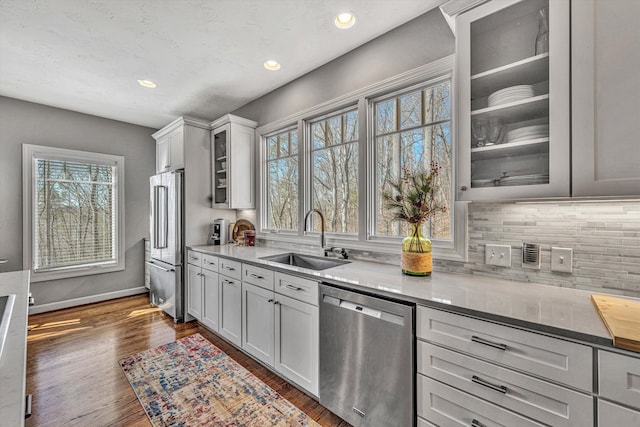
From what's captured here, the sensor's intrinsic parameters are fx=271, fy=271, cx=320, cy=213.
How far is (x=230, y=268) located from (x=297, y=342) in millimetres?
1029

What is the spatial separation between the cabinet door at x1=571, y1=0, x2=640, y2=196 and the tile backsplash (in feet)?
1.04

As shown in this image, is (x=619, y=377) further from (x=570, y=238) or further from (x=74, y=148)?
(x=74, y=148)

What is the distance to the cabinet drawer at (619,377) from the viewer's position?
0.87m

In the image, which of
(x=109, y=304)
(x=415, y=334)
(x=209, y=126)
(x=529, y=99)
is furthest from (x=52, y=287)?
(x=529, y=99)

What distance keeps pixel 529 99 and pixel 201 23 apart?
2.30m

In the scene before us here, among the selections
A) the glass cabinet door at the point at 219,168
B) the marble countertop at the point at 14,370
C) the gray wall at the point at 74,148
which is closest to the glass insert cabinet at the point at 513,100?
the marble countertop at the point at 14,370

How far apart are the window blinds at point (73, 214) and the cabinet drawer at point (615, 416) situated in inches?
209

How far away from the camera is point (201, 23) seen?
2.11 m

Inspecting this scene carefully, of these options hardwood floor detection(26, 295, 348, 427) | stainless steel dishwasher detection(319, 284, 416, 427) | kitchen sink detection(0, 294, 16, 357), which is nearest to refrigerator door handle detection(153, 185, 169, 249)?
hardwood floor detection(26, 295, 348, 427)

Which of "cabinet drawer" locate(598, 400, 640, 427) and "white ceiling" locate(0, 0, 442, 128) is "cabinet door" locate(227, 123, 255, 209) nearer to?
"white ceiling" locate(0, 0, 442, 128)

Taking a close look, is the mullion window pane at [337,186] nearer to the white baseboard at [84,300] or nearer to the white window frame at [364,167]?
the white window frame at [364,167]

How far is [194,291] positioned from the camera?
3.20m

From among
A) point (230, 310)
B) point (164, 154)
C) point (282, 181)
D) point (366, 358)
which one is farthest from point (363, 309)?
point (164, 154)

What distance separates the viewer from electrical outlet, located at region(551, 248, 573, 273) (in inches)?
57.1
